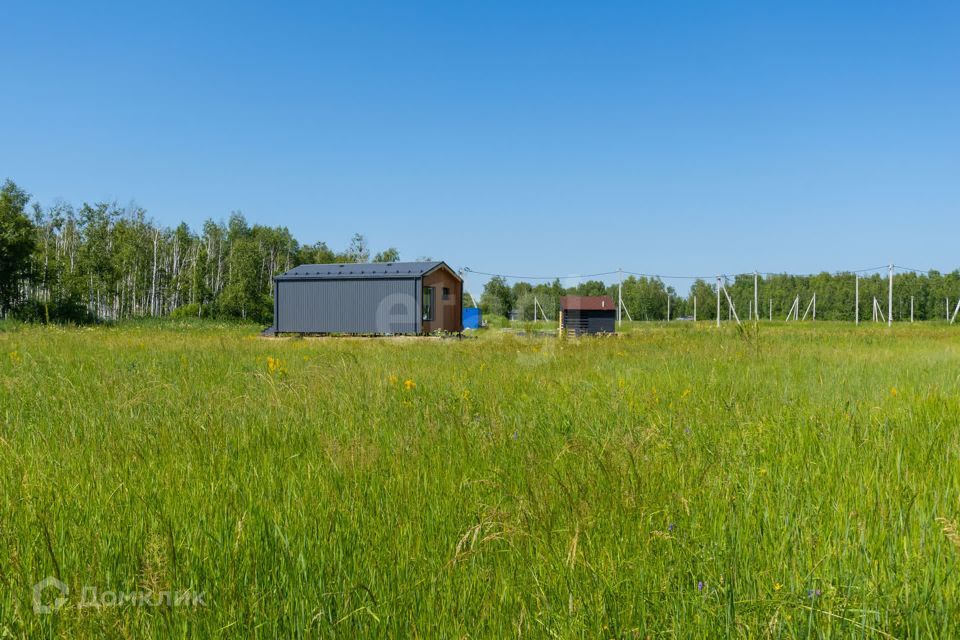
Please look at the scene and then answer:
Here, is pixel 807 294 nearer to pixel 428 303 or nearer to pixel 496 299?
pixel 496 299

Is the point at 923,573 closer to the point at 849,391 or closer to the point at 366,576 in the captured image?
the point at 366,576

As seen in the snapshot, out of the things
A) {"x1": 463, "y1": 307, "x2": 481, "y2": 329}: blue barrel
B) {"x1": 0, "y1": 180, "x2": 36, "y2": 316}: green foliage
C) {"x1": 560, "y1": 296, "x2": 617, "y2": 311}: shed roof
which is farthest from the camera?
{"x1": 463, "y1": 307, "x2": 481, "y2": 329}: blue barrel

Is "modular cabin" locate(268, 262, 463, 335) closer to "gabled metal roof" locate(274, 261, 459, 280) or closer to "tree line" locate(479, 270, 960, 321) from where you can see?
"gabled metal roof" locate(274, 261, 459, 280)

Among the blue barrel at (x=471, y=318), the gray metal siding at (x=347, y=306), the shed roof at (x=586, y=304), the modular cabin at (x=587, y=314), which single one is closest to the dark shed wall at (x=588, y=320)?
the modular cabin at (x=587, y=314)

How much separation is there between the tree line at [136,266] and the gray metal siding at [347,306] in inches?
664

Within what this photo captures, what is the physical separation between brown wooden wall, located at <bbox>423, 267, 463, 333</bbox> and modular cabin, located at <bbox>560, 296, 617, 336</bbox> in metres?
4.59

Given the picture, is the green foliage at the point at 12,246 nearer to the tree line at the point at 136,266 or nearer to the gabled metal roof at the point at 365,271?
the tree line at the point at 136,266

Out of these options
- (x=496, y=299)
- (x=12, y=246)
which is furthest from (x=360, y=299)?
(x=496, y=299)

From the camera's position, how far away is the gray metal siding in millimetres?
21125

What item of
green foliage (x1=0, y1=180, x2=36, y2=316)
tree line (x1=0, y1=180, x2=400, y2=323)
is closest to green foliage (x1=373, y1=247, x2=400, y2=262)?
tree line (x1=0, y1=180, x2=400, y2=323)

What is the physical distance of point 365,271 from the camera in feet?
70.2

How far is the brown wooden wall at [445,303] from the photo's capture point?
2205cm

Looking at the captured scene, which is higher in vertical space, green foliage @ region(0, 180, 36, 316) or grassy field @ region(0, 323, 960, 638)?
green foliage @ region(0, 180, 36, 316)

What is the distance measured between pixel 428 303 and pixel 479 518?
20392 mm
